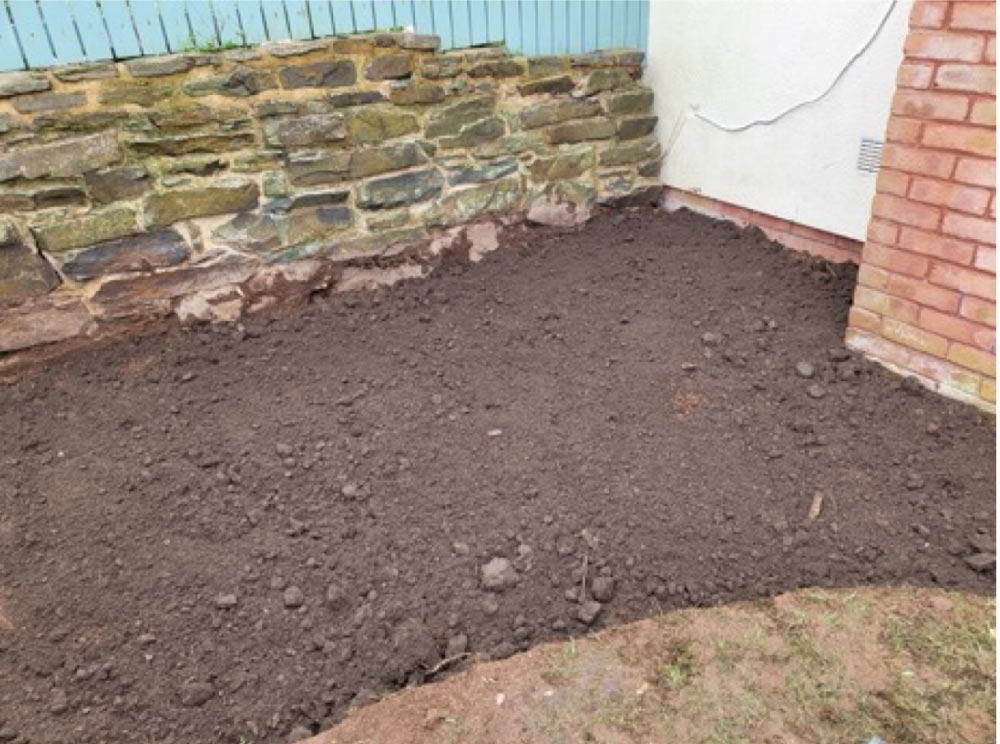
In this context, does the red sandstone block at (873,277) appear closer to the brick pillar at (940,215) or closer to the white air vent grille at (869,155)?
the brick pillar at (940,215)

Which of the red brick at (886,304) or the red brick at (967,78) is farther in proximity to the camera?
the red brick at (886,304)

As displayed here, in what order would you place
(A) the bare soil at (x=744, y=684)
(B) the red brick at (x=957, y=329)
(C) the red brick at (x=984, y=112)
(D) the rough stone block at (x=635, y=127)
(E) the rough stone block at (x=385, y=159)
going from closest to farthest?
1. (A) the bare soil at (x=744, y=684)
2. (C) the red brick at (x=984, y=112)
3. (B) the red brick at (x=957, y=329)
4. (E) the rough stone block at (x=385, y=159)
5. (D) the rough stone block at (x=635, y=127)

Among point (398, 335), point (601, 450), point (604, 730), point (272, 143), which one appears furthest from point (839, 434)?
point (272, 143)

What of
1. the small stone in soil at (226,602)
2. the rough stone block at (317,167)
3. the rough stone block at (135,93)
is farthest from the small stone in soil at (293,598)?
the rough stone block at (135,93)

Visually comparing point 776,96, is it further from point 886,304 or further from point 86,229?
point 86,229

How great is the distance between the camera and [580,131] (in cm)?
369

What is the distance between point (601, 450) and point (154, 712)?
4.99 ft

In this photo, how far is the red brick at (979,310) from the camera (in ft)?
7.59

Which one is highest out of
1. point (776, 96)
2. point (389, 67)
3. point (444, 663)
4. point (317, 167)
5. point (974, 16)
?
point (974, 16)

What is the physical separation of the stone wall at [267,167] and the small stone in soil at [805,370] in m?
1.57

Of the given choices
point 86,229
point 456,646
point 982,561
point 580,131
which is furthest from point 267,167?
point 982,561

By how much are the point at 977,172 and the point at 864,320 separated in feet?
2.22

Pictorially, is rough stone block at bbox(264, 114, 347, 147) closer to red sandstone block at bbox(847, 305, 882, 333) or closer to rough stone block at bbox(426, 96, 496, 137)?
rough stone block at bbox(426, 96, 496, 137)

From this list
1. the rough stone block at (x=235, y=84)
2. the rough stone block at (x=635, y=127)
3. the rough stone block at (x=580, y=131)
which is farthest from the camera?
the rough stone block at (x=635, y=127)
